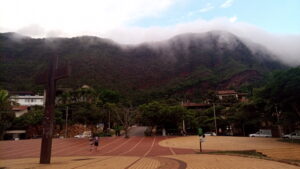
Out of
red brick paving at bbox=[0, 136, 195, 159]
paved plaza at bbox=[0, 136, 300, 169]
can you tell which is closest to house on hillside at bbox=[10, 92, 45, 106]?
red brick paving at bbox=[0, 136, 195, 159]

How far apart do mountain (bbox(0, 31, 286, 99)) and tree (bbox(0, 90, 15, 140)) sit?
32.5 metres

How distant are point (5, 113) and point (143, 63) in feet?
289

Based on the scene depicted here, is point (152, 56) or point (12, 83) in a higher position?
point (152, 56)

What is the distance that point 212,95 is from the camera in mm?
62531

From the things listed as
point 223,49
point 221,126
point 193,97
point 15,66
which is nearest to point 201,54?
point 223,49

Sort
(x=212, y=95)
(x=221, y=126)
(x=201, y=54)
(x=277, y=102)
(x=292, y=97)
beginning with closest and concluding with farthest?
(x=292, y=97) < (x=277, y=102) < (x=221, y=126) < (x=212, y=95) < (x=201, y=54)

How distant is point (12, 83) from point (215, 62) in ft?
297

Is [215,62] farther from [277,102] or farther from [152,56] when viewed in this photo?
[277,102]

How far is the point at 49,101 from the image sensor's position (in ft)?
39.4

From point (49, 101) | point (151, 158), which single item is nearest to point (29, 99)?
point (49, 101)

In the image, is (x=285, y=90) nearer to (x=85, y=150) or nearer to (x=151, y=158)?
(x=151, y=158)

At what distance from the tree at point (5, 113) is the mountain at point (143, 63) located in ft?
107

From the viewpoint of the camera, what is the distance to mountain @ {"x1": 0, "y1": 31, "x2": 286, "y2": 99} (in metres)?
83.9

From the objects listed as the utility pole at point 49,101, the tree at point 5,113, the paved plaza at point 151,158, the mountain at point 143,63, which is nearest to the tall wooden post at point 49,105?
the utility pole at point 49,101
